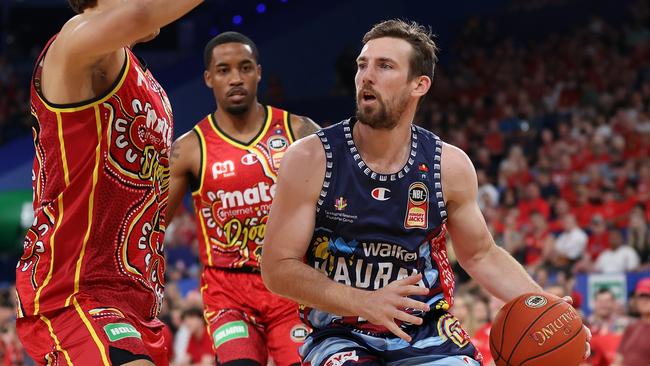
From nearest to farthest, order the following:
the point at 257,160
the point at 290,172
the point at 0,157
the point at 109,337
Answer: the point at 109,337, the point at 290,172, the point at 257,160, the point at 0,157

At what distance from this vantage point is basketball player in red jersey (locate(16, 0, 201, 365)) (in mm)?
4020

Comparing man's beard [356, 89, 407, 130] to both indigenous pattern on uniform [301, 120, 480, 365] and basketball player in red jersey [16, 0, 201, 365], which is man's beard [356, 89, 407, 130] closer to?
indigenous pattern on uniform [301, 120, 480, 365]

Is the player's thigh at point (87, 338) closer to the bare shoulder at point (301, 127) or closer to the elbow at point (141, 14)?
the elbow at point (141, 14)

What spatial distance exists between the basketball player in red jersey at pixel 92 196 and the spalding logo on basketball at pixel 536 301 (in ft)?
5.38

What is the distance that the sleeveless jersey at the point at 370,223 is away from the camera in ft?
15.1

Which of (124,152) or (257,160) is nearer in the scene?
(124,152)

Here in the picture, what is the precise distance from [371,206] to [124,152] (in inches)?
43.7

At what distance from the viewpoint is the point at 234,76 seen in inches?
253

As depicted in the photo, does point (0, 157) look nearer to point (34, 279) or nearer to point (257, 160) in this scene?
point (257, 160)

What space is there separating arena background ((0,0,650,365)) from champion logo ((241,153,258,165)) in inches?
188

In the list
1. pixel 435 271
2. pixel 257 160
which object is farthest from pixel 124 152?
pixel 257 160

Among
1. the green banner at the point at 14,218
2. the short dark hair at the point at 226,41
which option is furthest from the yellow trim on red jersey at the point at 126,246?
the green banner at the point at 14,218

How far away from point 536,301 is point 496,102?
17.5 m

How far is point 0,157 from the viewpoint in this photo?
2222cm
